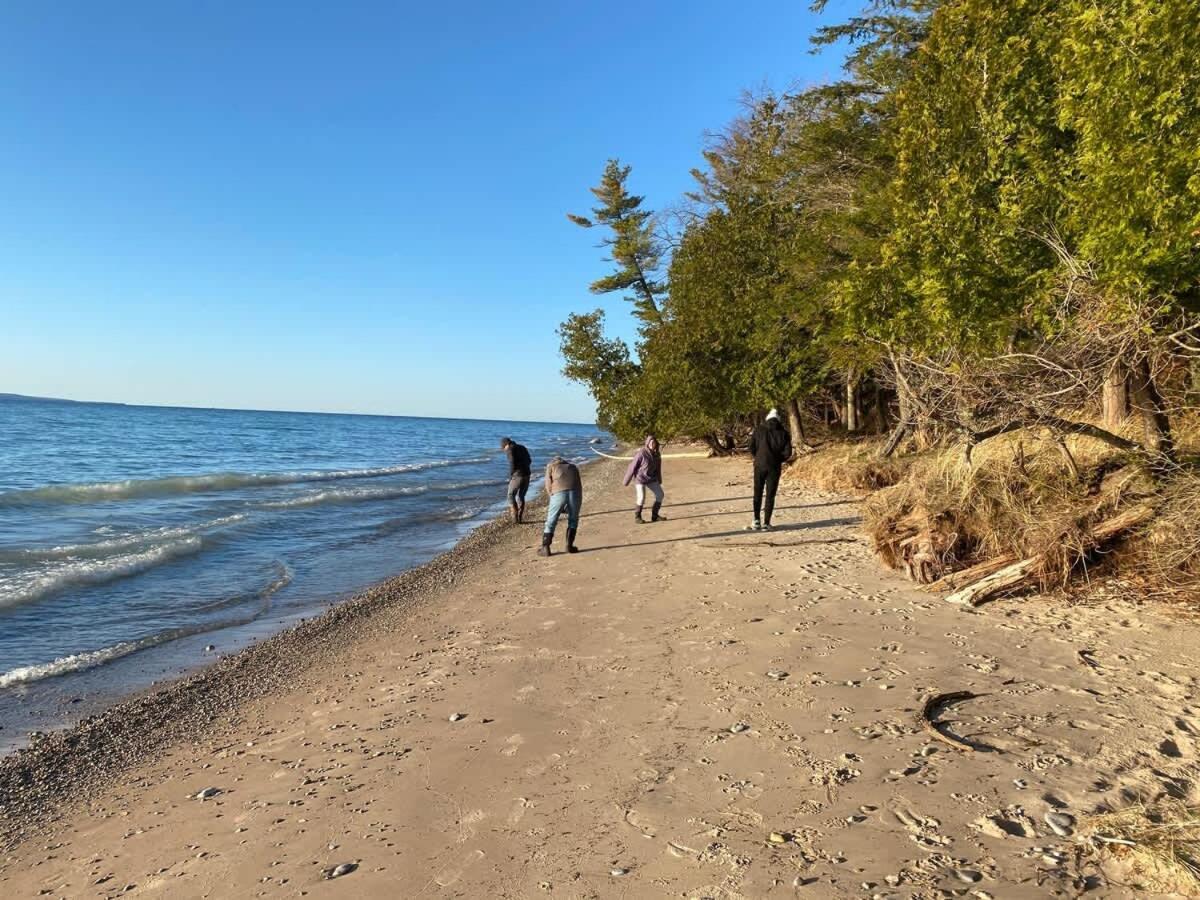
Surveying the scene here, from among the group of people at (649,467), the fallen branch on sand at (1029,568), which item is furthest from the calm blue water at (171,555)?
the fallen branch on sand at (1029,568)

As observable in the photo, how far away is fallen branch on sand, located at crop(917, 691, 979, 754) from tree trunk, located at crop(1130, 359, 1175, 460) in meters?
3.84

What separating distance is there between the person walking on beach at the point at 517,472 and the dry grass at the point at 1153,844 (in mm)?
10909

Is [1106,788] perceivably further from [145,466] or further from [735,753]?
[145,466]

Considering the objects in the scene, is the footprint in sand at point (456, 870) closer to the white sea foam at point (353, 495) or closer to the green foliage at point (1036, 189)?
the green foliage at point (1036, 189)

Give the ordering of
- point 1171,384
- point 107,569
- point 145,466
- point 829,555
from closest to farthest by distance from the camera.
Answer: point 829,555, point 1171,384, point 107,569, point 145,466

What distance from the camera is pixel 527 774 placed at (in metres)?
3.79

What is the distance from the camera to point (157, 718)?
5.46 meters

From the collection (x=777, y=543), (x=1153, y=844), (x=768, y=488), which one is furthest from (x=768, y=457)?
(x=1153, y=844)

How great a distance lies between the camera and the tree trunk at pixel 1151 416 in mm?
6543

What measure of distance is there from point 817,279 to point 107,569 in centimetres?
1464

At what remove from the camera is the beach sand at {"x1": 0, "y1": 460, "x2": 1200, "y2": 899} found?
115 inches

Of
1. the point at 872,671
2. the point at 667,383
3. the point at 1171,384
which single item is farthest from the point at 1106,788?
the point at 667,383

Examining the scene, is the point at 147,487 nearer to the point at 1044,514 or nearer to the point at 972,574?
the point at 972,574

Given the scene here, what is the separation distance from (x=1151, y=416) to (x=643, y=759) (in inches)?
245
